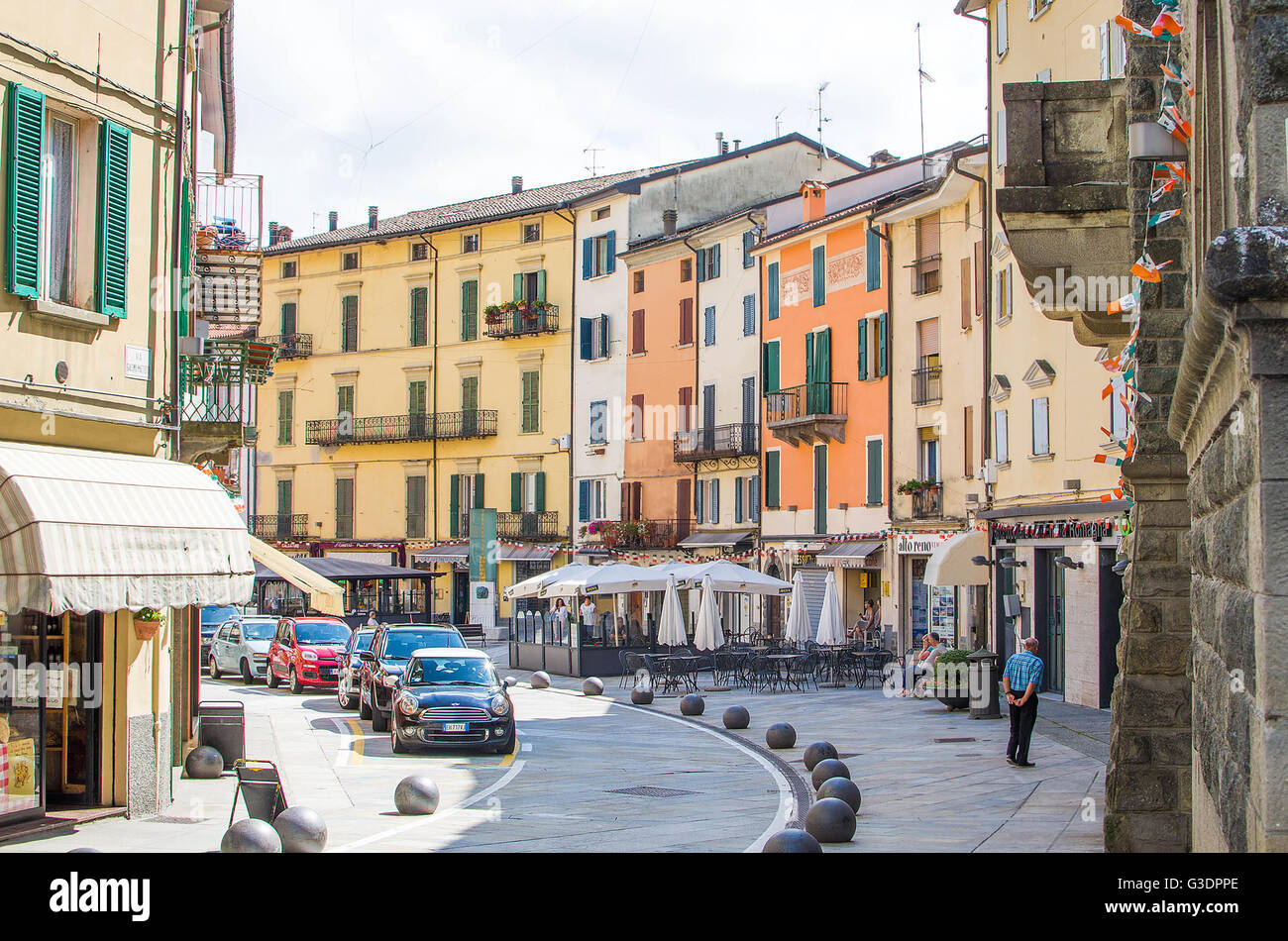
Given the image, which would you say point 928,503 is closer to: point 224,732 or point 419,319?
point 224,732

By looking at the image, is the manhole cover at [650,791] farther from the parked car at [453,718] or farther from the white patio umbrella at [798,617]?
the white patio umbrella at [798,617]

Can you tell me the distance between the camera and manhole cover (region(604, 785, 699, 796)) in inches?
657

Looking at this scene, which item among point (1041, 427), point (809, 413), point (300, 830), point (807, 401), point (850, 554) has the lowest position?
point (300, 830)

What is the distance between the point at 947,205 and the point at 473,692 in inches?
836

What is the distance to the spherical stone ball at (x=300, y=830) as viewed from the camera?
11.6 m

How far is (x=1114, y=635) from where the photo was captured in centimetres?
2595

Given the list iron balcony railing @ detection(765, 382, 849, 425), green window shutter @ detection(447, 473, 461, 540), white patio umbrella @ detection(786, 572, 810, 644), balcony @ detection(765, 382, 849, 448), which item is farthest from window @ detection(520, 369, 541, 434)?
white patio umbrella @ detection(786, 572, 810, 644)

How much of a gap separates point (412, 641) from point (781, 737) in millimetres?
8363

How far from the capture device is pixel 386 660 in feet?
84.4

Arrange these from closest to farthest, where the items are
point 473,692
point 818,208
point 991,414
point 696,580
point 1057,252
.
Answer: point 1057,252 → point 473,692 → point 991,414 → point 696,580 → point 818,208

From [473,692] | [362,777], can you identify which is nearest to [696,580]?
[473,692]

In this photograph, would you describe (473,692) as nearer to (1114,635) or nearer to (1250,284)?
(1114,635)

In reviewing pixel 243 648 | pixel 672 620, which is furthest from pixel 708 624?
pixel 243 648

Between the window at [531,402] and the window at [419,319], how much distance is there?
5869mm
